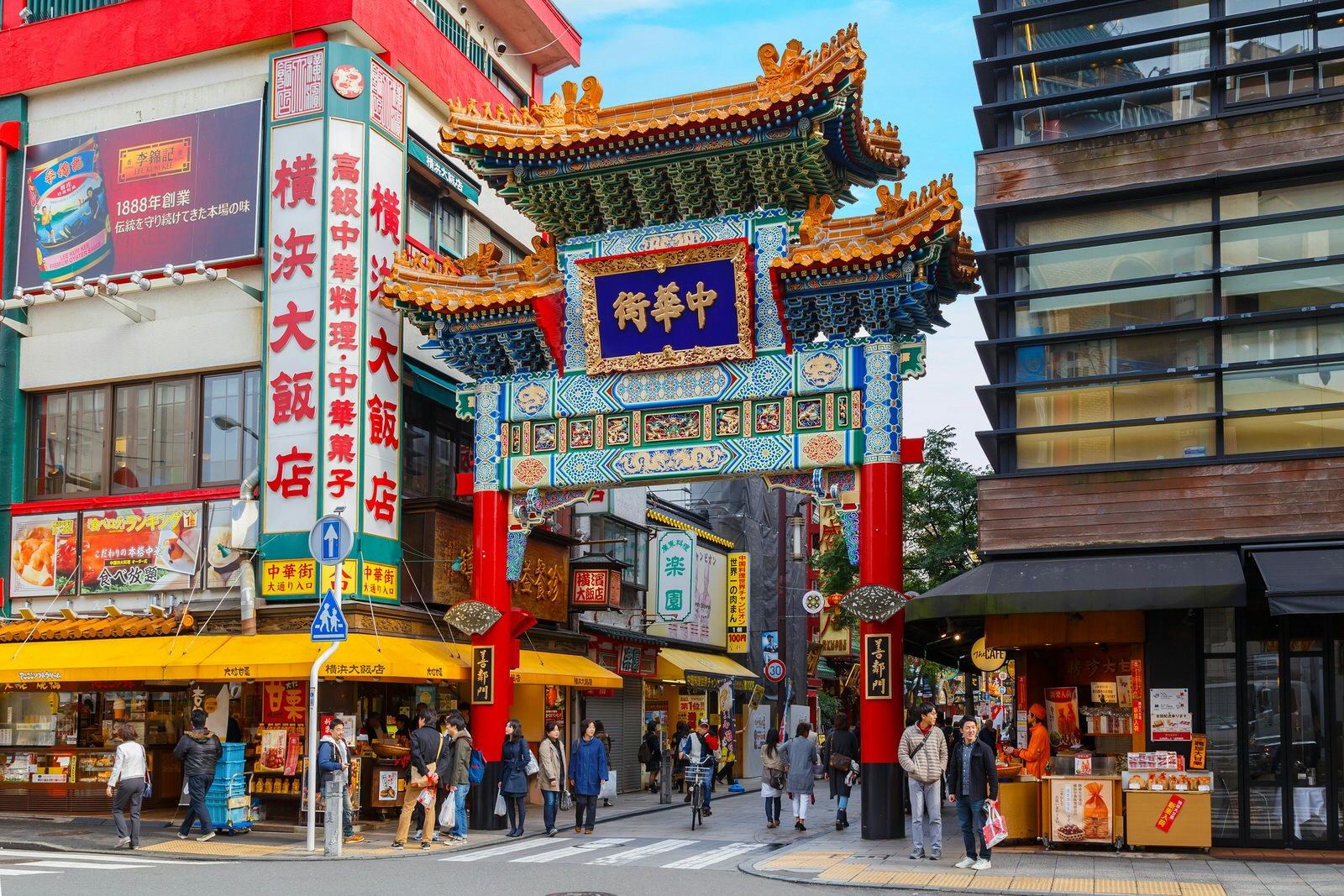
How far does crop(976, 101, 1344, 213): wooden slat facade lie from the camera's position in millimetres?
16875

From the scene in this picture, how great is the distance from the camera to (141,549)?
72.5ft

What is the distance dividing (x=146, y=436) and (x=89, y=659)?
4.27m

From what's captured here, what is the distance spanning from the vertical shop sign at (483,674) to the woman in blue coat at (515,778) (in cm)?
153

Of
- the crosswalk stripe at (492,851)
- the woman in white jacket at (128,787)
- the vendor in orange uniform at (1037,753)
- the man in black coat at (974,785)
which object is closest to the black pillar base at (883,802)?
the vendor in orange uniform at (1037,753)

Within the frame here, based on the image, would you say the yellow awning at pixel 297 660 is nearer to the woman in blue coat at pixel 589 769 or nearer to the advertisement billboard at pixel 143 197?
the woman in blue coat at pixel 589 769

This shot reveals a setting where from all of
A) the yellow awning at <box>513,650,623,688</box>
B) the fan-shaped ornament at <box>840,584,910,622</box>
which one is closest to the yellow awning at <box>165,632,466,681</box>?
the yellow awning at <box>513,650,623,688</box>

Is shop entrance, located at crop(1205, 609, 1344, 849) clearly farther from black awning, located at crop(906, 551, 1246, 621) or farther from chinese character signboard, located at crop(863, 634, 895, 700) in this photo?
chinese character signboard, located at crop(863, 634, 895, 700)

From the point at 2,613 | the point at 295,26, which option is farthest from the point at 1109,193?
the point at 2,613

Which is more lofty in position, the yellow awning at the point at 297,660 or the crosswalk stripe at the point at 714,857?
the yellow awning at the point at 297,660

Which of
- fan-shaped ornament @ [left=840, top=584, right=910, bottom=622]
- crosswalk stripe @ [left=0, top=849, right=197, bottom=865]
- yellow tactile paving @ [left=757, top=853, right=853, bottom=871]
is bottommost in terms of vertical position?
crosswalk stripe @ [left=0, top=849, right=197, bottom=865]

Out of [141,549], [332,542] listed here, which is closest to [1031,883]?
[332,542]

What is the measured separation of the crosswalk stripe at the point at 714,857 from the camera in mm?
16391

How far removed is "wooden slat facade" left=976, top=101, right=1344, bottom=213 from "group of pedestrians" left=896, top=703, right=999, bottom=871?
7522 millimetres

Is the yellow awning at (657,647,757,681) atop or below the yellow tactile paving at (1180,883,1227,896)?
atop
